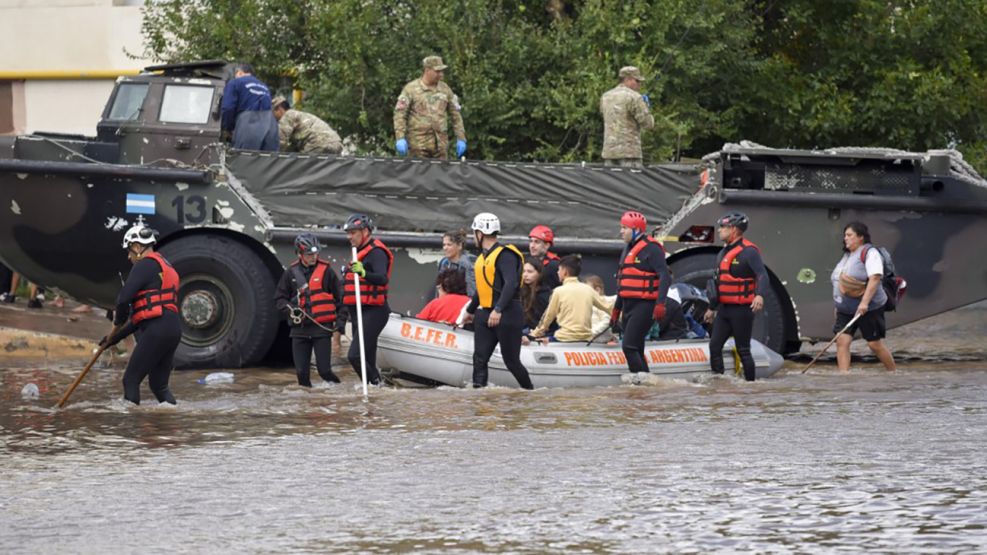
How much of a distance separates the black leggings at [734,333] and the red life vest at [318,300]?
3.29m

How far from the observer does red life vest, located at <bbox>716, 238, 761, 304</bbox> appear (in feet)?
49.8

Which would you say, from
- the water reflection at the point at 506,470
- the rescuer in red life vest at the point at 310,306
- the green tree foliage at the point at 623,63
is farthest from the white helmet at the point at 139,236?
the green tree foliage at the point at 623,63

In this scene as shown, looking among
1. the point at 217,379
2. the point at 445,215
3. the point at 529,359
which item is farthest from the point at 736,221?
the point at 217,379

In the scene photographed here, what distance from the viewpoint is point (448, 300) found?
1587 cm

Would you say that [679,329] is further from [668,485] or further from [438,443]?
[668,485]

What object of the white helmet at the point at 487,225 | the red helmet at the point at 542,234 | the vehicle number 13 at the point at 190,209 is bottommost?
the red helmet at the point at 542,234

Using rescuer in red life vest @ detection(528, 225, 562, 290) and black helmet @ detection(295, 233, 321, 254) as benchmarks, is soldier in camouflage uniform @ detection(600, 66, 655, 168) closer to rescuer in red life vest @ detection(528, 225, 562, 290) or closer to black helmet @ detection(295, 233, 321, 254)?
rescuer in red life vest @ detection(528, 225, 562, 290)

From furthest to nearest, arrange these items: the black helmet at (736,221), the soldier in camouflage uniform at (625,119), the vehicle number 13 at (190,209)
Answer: the soldier in camouflage uniform at (625,119)
the vehicle number 13 at (190,209)
the black helmet at (736,221)

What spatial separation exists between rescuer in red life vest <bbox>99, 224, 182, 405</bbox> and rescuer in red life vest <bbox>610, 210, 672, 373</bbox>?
3.86 metres

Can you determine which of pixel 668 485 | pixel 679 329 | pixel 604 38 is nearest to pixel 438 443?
pixel 668 485

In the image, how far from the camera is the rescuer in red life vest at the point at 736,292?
15.2m

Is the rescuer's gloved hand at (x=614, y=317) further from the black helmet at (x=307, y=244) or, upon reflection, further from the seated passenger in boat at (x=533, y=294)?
the black helmet at (x=307, y=244)

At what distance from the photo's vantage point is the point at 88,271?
17.2 m

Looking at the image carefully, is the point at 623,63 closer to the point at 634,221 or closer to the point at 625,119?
the point at 625,119
